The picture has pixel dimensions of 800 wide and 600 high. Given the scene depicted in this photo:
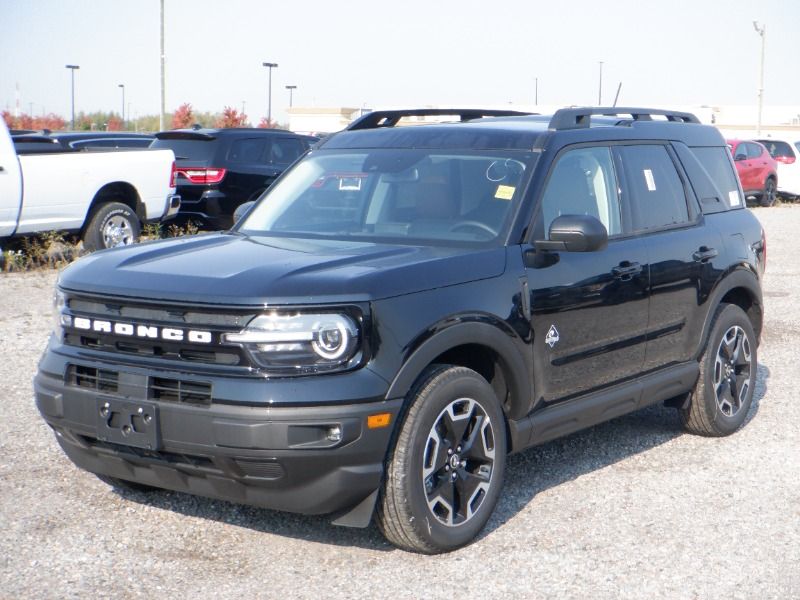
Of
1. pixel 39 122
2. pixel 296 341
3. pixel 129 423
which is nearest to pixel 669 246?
pixel 296 341

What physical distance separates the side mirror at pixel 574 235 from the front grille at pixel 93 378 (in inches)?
78.0

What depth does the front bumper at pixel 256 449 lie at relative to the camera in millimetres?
4270

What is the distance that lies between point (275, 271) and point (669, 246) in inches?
101

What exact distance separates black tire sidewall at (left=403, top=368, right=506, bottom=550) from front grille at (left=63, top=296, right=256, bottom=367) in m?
0.76

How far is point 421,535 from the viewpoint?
4648mm

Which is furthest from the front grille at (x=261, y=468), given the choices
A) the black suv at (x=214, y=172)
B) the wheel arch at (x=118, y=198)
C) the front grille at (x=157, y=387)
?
the black suv at (x=214, y=172)

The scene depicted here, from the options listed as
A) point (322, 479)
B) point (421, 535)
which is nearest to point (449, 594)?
point (421, 535)

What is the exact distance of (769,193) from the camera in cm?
2883

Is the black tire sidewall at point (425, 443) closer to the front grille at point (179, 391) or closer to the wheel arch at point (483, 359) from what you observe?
the wheel arch at point (483, 359)

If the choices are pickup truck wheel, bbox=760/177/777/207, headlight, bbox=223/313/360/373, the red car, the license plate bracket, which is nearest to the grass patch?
the license plate bracket

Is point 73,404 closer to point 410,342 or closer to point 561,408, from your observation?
point 410,342

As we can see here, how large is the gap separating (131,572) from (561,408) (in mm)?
2108

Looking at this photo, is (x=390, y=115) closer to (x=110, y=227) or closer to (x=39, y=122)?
(x=110, y=227)

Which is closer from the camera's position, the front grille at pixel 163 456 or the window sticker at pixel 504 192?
the front grille at pixel 163 456
